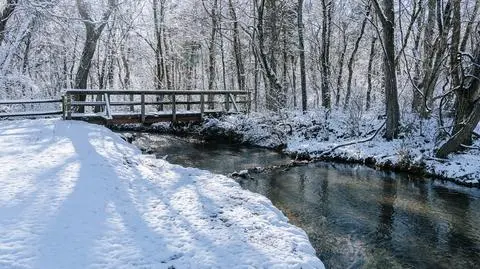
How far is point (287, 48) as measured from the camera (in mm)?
25250

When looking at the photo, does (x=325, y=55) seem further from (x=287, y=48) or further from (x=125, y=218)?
(x=125, y=218)

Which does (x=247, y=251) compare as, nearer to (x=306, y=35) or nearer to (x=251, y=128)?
(x=251, y=128)

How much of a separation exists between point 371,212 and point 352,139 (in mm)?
7154

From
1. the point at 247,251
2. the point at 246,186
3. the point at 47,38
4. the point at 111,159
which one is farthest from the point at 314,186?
the point at 47,38

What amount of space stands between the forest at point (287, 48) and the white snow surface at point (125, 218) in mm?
7866

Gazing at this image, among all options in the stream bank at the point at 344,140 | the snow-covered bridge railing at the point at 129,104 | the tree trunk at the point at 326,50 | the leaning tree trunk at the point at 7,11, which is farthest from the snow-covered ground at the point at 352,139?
the leaning tree trunk at the point at 7,11

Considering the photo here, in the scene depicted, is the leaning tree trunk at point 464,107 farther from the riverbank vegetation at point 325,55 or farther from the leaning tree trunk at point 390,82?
the leaning tree trunk at point 390,82

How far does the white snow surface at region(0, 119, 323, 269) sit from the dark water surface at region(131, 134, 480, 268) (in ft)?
3.59

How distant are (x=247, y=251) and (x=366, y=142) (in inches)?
413

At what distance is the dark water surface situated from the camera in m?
6.67

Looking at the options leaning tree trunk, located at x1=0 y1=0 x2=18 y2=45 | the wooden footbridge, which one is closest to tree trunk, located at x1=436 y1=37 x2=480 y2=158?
the wooden footbridge

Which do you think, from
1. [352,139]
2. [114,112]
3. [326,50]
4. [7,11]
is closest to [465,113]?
[352,139]

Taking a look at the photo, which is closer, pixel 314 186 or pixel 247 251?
pixel 247 251

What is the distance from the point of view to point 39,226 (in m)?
5.05
